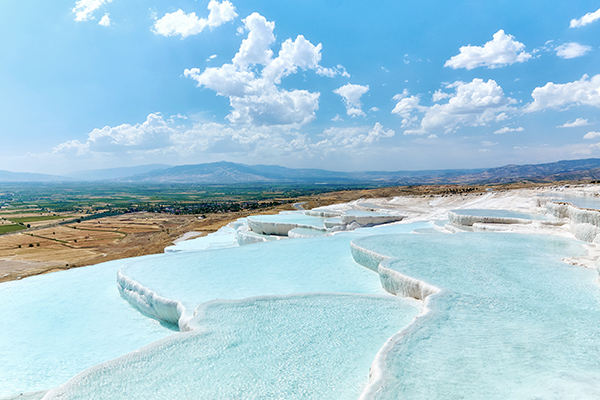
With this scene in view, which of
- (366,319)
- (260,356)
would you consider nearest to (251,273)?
(366,319)

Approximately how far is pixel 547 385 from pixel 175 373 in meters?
4.78

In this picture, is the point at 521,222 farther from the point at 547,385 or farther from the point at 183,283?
the point at 183,283

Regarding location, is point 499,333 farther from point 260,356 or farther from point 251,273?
point 251,273

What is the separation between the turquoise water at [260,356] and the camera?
4254 millimetres

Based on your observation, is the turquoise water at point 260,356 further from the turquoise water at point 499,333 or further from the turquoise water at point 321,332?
the turquoise water at point 499,333

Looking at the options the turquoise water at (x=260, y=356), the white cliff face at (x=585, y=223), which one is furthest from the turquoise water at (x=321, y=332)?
the white cliff face at (x=585, y=223)

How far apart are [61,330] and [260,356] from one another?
5783mm

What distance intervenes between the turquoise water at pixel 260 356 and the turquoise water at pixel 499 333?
76cm

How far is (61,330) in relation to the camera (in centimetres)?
778

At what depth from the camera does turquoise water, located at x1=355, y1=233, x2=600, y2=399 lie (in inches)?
154

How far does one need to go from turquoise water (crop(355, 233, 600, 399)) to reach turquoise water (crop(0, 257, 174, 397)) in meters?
5.74

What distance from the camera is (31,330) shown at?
7.92 meters

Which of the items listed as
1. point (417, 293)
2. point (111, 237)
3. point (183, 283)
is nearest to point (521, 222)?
point (417, 293)

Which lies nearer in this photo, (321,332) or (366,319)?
(321,332)
